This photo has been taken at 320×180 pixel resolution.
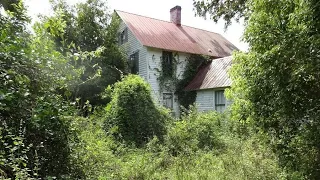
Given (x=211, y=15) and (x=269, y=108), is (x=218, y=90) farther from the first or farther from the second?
(x=269, y=108)

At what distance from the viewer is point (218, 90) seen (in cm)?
1820

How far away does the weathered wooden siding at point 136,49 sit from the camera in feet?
64.0

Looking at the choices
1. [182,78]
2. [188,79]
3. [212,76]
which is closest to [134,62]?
[182,78]

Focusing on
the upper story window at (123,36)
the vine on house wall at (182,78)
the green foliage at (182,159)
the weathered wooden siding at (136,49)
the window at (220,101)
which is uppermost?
the upper story window at (123,36)

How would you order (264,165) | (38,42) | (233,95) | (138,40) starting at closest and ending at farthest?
(38,42) < (264,165) < (233,95) < (138,40)

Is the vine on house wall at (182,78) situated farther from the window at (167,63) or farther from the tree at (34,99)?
the tree at (34,99)

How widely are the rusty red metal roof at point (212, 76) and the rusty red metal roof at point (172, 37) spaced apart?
157 centimetres

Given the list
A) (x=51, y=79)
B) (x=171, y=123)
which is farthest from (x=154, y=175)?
(x=171, y=123)

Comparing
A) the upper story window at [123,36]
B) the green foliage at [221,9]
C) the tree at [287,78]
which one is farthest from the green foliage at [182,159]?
the upper story window at [123,36]

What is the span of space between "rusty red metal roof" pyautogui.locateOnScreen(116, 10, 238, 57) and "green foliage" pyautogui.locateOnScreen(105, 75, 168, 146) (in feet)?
24.8

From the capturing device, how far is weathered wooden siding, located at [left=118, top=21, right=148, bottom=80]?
19.5m

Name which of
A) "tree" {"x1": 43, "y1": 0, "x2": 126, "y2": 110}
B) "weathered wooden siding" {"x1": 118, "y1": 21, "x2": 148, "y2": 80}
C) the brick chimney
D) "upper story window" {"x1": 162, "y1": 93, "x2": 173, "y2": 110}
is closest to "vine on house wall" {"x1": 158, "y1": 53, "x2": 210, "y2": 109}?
"upper story window" {"x1": 162, "y1": 93, "x2": 173, "y2": 110}

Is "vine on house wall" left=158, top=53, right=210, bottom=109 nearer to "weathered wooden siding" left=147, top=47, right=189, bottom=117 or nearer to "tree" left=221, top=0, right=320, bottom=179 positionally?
"weathered wooden siding" left=147, top=47, right=189, bottom=117

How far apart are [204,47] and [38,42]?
19408 millimetres
